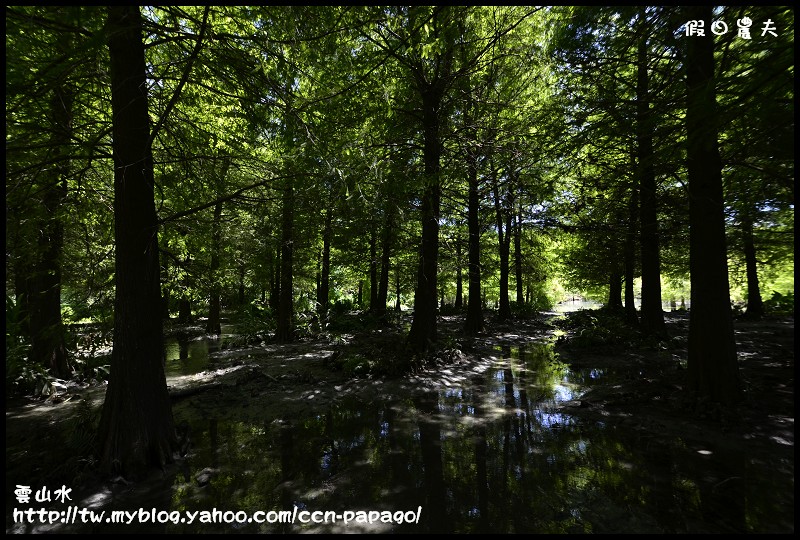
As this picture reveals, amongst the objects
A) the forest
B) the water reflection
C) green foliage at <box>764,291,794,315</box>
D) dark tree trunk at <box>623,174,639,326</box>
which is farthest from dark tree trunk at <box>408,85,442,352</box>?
green foliage at <box>764,291,794,315</box>

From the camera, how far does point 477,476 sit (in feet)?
14.3

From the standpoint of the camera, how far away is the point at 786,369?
7727 mm

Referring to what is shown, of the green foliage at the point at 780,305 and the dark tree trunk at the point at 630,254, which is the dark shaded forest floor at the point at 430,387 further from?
the green foliage at the point at 780,305

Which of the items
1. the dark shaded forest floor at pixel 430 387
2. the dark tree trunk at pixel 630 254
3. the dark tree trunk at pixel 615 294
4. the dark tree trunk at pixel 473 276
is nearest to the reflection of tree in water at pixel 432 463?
the dark shaded forest floor at pixel 430 387

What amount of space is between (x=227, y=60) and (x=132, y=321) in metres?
3.93

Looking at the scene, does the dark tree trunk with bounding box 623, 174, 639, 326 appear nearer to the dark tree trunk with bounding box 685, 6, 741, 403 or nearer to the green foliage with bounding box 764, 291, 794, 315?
the dark tree trunk with bounding box 685, 6, 741, 403

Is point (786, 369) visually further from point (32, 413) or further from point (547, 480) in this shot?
point (32, 413)

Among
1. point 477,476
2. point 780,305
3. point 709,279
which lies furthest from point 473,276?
point 780,305

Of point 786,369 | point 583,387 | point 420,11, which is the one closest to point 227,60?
point 420,11

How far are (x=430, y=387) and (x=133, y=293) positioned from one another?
20.3 feet

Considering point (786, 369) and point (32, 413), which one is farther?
point (786, 369)

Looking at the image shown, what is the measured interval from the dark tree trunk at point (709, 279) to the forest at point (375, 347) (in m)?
0.04

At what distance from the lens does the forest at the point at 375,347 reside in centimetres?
388

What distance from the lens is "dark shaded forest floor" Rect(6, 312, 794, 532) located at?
190 inches
